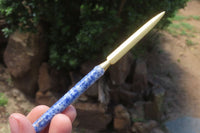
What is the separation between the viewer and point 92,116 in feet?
10.00

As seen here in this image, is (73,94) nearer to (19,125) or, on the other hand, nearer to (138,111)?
(19,125)

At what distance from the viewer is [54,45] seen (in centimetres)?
291

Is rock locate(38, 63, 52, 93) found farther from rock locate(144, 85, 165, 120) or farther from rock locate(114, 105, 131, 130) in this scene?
rock locate(144, 85, 165, 120)

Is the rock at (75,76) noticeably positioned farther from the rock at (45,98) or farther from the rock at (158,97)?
the rock at (158,97)

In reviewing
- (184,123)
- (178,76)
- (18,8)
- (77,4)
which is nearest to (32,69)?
(18,8)

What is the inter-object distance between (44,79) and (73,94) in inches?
85.3

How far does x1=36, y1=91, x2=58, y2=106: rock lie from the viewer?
123 inches

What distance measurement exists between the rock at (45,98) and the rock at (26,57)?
218 millimetres

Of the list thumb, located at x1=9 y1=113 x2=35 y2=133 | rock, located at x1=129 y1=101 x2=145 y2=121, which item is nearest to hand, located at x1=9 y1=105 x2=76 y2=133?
thumb, located at x1=9 y1=113 x2=35 y2=133

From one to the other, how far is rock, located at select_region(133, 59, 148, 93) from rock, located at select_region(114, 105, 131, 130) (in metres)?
0.51

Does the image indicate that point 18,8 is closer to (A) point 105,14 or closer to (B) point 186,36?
(A) point 105,14

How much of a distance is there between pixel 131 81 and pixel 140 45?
2.12 feet

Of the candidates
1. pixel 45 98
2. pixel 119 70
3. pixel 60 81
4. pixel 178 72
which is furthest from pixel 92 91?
pixel 178 72

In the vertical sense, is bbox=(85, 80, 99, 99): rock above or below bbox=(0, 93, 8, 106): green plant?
above
